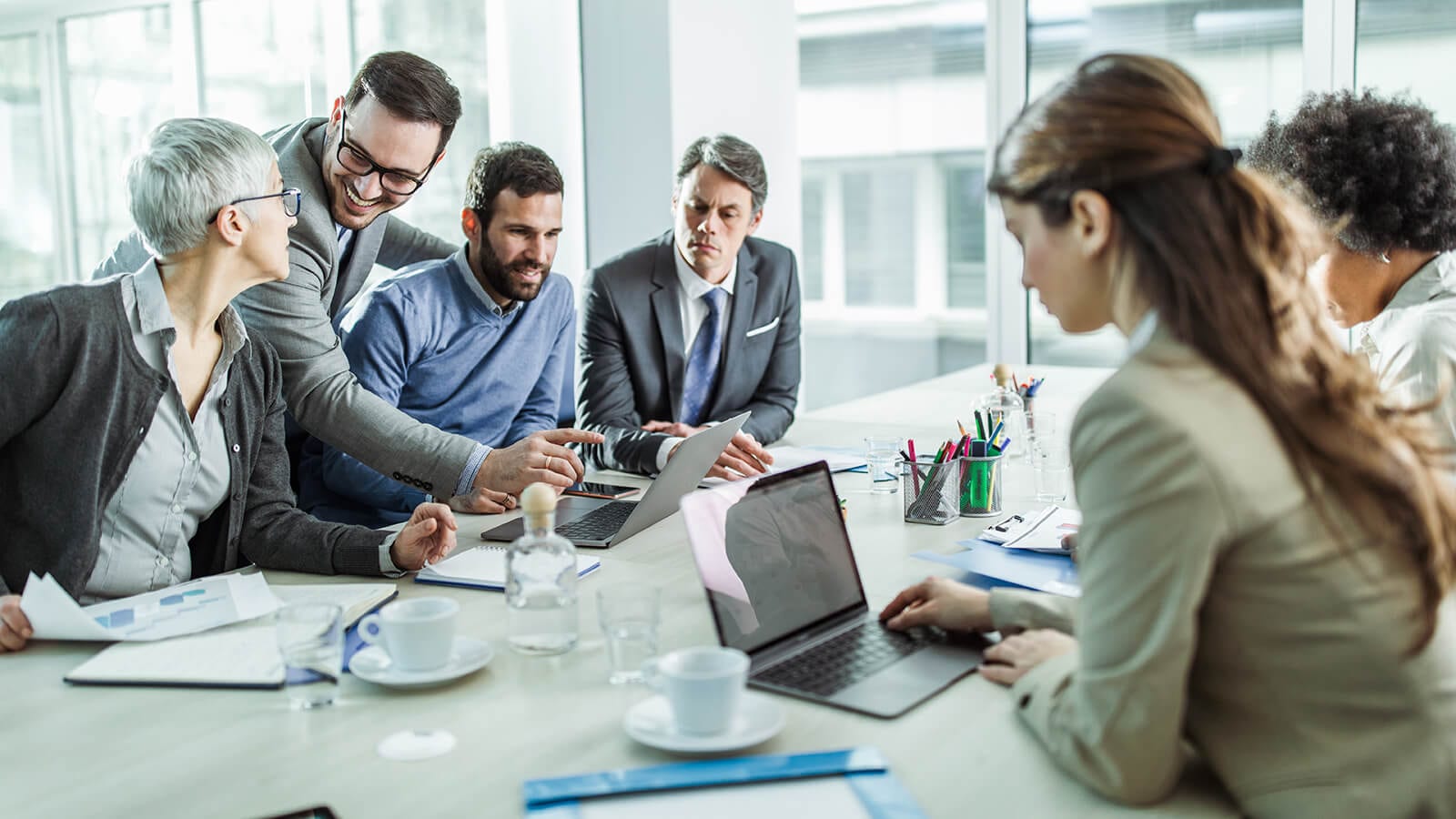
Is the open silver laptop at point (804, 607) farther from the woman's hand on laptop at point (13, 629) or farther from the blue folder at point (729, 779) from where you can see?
the woman's hand on laptop at point (13, 629)

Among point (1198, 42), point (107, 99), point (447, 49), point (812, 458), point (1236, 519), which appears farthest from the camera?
point (107, 99)

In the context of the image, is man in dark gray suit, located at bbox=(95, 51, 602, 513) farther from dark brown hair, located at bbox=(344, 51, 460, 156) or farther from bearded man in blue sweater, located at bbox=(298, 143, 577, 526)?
bearded man in blue sweater, located at bbox=(298, 143, 577, 526)

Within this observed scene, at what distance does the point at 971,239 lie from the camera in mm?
6562

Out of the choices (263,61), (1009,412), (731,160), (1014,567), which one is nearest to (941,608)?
(1014,567)

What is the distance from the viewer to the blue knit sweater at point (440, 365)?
8.63 ft

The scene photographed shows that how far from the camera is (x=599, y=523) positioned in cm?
203

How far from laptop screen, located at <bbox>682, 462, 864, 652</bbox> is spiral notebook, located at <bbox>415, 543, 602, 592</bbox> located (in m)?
0.41

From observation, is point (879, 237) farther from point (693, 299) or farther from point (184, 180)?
point (184, 180)

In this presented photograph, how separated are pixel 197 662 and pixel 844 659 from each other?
762 mm

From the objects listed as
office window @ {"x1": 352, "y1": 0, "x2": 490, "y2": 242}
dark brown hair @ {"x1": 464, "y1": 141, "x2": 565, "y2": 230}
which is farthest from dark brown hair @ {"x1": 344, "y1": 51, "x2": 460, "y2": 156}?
office window @ {"x1": 352, "y1": 0, "x2": 490, "y2": 242}

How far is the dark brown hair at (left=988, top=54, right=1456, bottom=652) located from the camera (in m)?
0.97

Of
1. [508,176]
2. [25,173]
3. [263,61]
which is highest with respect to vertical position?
[263,61]

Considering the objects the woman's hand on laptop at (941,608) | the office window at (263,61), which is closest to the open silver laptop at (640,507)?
the woman's hand on laptop at (941,608)

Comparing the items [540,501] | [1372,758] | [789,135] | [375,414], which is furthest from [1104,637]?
[789,135]
